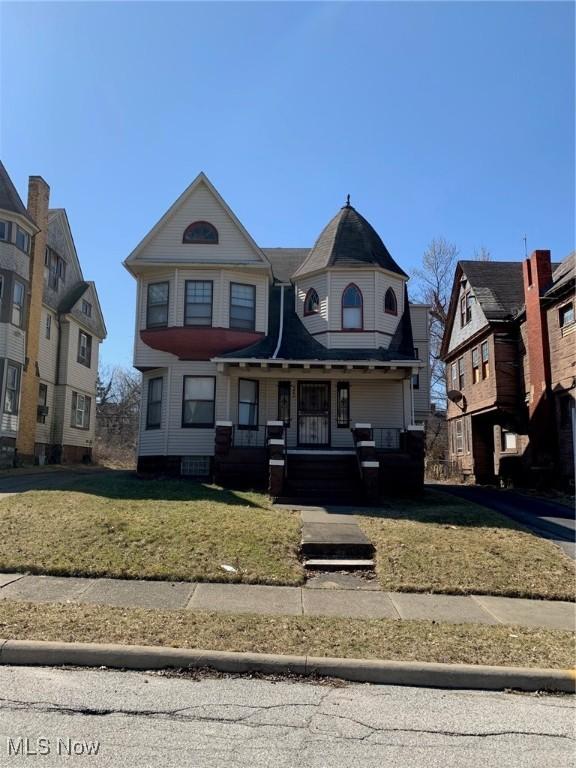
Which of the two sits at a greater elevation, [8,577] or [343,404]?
[343,404]

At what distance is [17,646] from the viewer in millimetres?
5488

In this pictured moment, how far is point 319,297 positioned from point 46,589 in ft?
43.9

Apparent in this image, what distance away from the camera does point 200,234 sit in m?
18.6

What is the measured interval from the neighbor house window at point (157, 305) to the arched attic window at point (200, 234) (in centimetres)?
156

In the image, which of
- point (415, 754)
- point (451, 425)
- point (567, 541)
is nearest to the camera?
point (415, 754)

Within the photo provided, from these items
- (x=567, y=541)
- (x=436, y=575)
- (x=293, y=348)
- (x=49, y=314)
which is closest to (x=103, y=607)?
(x=436, y=575)

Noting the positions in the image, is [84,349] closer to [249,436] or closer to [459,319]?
[249,436]

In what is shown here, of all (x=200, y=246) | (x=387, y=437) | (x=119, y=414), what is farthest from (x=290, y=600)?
(x=119, y=414)

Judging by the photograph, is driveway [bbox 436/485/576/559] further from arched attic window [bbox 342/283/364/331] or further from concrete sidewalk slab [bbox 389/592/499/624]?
arched attic window [bbox 342/283/364/331]

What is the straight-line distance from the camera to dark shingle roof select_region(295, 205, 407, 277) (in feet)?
61.9

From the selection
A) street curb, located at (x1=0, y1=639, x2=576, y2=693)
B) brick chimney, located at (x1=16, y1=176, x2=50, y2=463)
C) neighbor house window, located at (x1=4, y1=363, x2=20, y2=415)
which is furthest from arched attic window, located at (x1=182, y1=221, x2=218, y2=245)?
street curb, located at (x1=0, y1=639, x2=576, y2=693)

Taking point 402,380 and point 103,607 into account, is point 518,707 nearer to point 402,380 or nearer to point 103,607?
point 103,607

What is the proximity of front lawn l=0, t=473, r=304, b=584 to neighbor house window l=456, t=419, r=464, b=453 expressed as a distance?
57.6ft

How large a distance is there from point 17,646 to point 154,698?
1.62m
